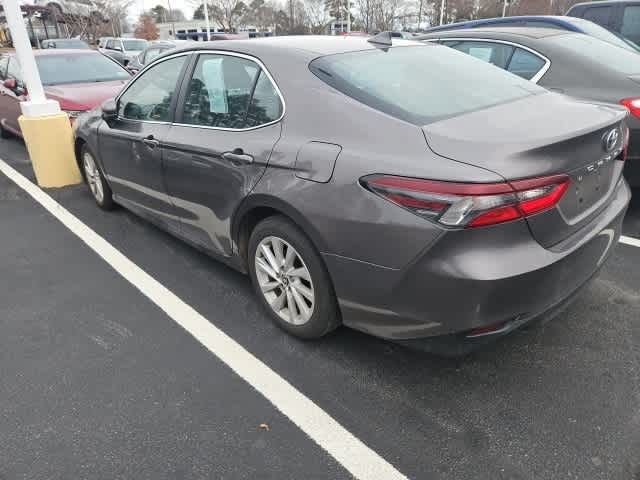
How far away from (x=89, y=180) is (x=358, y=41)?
11.0 ft

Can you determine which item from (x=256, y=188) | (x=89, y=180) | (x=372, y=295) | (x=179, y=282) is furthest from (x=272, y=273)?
(x=89, y=180)

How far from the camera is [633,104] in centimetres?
394

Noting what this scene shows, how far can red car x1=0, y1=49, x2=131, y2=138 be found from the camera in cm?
689

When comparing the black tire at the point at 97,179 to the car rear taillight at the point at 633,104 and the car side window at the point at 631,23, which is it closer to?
the car rear taillight at the point at 633,104

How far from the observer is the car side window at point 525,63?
14.9ft

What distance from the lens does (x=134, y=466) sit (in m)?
2.12

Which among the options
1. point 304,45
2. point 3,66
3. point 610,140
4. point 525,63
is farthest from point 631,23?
point 3,66

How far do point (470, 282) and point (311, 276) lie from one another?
0.85m

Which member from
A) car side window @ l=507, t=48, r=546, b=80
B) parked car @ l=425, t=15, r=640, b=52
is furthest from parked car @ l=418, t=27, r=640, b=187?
parked car @ l=425, t=15, r=640, b=52

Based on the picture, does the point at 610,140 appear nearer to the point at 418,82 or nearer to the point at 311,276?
the point at 418,82

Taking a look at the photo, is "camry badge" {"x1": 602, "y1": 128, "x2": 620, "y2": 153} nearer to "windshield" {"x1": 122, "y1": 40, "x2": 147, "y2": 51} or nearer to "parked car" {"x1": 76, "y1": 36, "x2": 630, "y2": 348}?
"parked car" {"x1": 76, "y1": 36, "x2": 630, "y2": 348}

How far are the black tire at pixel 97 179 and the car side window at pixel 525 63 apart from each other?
3923 millimetres

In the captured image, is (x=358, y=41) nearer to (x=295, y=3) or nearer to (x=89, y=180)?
(x=89, y=180)

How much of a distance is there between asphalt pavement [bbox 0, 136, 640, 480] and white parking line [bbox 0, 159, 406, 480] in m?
0.04
